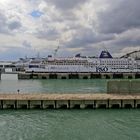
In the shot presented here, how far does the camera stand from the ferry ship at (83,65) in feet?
418

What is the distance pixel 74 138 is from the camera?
26391mm

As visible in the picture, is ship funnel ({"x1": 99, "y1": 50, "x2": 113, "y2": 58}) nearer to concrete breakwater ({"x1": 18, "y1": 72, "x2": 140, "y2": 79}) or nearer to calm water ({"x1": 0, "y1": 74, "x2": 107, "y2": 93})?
concrete breakwater ({"x1": 18, "y1": 72, "x2": 140, "y2": 79})

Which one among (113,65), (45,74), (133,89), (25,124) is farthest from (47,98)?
(113,65)

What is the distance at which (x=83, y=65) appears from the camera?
12950 centimetres

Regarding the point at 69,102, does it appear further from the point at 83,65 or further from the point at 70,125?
the point at 83,65

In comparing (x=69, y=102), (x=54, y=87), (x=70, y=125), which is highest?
(x=69, y=102)

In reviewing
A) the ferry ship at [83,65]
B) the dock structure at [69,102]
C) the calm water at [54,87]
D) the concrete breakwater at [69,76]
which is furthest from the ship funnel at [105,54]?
the dock structure at [69,102]

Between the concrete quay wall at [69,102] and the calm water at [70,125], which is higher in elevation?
the concrete quay wall at [69,102]

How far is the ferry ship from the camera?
5016 inches

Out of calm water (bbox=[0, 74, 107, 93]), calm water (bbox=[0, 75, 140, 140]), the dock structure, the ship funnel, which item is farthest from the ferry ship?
calm water (bbox=[0, 75, 140, 140])

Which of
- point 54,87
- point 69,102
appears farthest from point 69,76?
point 69,102

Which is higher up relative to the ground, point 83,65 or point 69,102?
point 83,65

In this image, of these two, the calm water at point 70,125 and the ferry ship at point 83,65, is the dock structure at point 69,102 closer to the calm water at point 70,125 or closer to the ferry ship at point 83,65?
the calm water at point 70,125

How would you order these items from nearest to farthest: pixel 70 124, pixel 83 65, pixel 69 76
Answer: pixel 70 124
pixel 69 76
pixel 83 65
